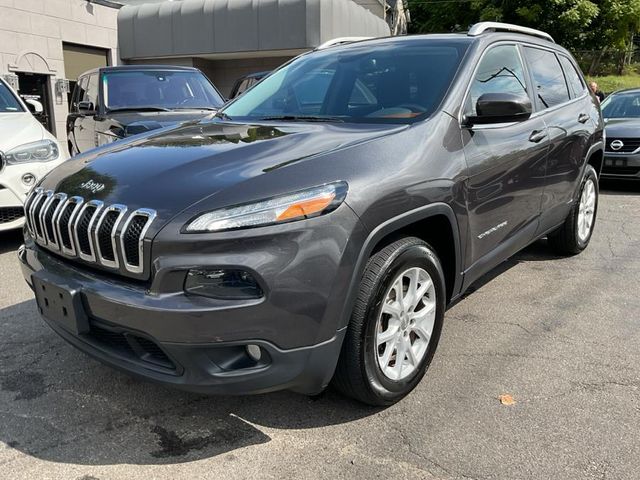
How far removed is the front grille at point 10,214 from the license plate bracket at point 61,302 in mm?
3019

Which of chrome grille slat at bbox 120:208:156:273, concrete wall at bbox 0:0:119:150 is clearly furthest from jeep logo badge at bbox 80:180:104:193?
concrete wall at bbox 0:0:119:150

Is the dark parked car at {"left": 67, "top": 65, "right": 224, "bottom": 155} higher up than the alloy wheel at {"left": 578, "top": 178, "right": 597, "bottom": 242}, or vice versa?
the dark parked car at {"left": 67, "top": 65, "right": 224, "bottom": 155}

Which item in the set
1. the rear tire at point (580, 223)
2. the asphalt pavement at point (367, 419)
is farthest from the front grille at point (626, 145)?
the asphalt pavement at point (367, 419)

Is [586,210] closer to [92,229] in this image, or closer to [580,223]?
[580,223]

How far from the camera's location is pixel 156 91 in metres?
7.46

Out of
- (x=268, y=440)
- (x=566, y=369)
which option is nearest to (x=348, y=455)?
(x=268, y=440)

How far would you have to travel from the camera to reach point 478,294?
4254 millimetres

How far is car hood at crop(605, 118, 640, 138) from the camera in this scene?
331 inches

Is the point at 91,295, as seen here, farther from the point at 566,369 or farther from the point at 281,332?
the point at 566,369

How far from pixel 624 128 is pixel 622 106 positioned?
152cm

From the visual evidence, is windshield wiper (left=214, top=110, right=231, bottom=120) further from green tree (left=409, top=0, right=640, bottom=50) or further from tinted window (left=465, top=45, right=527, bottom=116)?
green tree (left=409, top=0, right=640, bottom=50)

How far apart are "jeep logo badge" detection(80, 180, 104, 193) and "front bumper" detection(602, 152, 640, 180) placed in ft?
26.1

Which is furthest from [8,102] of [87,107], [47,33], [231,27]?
[231,27]

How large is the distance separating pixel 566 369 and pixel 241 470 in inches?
72.5
